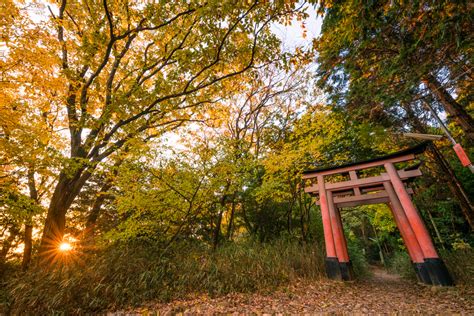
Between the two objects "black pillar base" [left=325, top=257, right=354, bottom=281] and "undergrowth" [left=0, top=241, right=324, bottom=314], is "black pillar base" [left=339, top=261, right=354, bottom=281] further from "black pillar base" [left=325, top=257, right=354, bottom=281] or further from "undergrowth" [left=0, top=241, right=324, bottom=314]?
"undergrowth" [left=0, top=241, right=324, bottom=314]

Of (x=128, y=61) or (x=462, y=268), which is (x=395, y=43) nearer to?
(x=462, y=268)

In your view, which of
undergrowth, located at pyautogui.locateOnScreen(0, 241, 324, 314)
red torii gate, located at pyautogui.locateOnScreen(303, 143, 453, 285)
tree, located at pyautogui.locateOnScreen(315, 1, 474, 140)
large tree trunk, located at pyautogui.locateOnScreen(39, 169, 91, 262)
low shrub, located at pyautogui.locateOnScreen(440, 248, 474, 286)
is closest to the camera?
tree, located at pyautogui.locateOnScreen(315, 1, 474, 140)

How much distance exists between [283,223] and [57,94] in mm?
10957

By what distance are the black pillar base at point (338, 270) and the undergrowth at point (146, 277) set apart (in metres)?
0.43

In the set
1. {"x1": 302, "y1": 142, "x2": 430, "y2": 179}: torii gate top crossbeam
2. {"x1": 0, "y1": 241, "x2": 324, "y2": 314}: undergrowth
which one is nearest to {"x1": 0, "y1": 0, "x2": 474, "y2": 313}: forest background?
{"x1": 0, "y1": 241, "x2": 324, "y2": 314}: undergrowth

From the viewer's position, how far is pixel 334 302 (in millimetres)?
3543

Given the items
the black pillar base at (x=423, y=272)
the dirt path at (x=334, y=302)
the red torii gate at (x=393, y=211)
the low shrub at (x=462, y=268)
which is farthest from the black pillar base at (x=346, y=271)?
the low shrub at (x=462, y=268)

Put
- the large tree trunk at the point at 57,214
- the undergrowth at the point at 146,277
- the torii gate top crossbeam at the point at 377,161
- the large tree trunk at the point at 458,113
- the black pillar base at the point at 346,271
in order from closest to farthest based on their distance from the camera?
the undergrowth at the point at 146,277 < the torii gate top crossbeam at the point at 377,161 < the black pillar base at the point at 346,271 < the large tree trunk at the point at 57,214 < the large tree trunk at the point at 458,113

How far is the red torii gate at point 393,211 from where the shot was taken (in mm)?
3856

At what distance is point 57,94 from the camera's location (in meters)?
6.28

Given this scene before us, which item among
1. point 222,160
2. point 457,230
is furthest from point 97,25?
point 457,230

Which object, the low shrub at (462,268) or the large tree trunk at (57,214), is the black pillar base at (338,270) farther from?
the large tree trunk at (57,214)

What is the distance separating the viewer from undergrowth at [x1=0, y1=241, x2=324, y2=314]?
307 centimetres

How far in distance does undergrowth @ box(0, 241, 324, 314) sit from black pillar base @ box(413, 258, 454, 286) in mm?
2142
